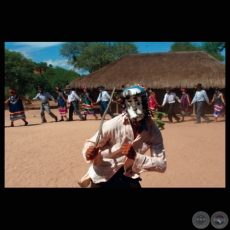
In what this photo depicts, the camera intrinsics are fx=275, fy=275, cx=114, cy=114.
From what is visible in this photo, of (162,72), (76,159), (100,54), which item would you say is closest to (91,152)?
(76,159)

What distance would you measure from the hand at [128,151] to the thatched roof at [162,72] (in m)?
12.2

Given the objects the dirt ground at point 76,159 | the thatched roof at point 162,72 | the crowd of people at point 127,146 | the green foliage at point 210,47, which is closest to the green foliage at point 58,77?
the thatched roof at point 162,72

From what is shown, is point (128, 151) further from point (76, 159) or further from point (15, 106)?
point (15, 106)

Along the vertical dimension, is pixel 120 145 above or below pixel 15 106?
below

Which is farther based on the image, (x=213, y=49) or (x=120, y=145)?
(x=213, y=49)

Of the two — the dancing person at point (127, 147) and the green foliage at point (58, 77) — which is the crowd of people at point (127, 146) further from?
the green foliage at point (58, 77)

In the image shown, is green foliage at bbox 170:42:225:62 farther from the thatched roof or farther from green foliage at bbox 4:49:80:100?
green foliage at bbox 4:49:80:100

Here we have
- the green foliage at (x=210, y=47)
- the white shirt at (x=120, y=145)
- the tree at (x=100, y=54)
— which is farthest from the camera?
the green foliage at (x=210, y=47)

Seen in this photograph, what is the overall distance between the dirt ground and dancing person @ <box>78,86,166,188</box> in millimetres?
1937

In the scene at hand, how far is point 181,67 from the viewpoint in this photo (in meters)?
15.3

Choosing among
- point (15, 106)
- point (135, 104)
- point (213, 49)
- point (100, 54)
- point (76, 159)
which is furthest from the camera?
point (213, 49)

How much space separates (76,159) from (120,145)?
3452 millimetres

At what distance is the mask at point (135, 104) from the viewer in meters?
2.27

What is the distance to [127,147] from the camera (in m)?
2.19
